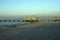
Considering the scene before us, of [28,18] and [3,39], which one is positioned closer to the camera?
[3,39]

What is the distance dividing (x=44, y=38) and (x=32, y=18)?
167 feet

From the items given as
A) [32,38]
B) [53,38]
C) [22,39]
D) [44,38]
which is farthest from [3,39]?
[53,38]

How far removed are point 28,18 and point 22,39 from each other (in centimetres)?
5321

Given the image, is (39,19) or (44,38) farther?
(39,19)

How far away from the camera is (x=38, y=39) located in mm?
10711

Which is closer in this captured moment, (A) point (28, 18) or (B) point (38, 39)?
(B) point (38, 39)

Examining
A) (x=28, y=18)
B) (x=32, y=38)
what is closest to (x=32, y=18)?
(x=28, y=18)

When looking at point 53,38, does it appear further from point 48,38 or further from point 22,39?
point 22,39

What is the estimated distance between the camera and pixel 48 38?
10930mm

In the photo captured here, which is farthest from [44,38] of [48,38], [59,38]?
[59,38]

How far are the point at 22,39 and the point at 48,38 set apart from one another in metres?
2.09

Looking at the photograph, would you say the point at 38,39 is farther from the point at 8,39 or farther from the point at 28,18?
the point at 28,18

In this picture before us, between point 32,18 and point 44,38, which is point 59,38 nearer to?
point 44,38

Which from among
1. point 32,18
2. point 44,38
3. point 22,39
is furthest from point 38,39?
A: point 32,18
